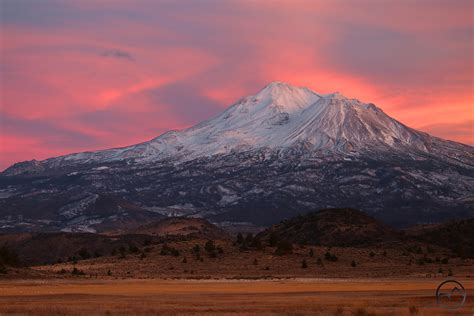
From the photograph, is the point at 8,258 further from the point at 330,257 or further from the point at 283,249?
the point at 330,257

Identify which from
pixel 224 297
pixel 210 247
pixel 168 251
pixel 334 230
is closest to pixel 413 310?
pixel 224 297

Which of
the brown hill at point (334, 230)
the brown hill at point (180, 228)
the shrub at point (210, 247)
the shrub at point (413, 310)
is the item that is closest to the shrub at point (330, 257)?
the shrub at point (210, 247)

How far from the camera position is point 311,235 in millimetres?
128500

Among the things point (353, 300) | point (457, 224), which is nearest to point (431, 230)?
point (457, 224)

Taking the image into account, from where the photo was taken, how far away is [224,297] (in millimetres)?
49281

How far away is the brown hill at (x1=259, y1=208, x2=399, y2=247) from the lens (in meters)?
122

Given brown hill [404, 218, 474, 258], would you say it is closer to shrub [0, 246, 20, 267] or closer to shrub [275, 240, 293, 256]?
Result: shrub [275, 240, 293, 256]

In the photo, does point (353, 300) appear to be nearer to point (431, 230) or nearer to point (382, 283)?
point (382, 283)

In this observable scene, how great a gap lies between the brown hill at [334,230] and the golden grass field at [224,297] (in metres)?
53.4

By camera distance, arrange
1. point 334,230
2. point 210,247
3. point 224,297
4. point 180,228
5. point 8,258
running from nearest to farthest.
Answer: point 224,297, point 8,258, point 210,247, point 334,230, point 180,228

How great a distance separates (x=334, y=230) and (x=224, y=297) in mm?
80559

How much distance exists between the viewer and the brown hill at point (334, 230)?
122188 millimetres

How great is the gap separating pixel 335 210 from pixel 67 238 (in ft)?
161

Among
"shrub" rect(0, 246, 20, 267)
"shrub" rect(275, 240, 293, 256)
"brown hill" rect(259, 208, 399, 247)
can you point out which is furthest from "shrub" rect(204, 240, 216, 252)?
"shrub" rect(0, 246, 20, 267)
